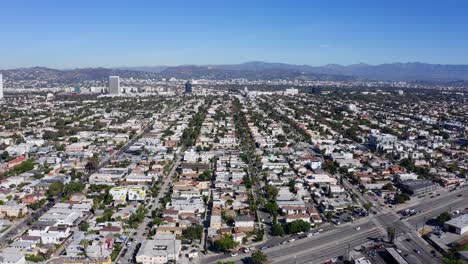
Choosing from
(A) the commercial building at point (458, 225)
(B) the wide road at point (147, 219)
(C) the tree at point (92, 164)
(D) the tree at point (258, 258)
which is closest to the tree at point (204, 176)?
(B) the wide road at point (147, 219)

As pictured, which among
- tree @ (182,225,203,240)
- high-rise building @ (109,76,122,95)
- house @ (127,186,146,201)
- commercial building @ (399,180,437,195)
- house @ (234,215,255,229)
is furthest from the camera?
high-rise building @ (109,76,122,95)

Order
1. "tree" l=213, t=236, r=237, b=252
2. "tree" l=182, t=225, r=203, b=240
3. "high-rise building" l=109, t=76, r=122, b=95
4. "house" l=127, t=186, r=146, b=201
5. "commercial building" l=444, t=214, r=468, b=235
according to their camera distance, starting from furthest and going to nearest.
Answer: "high-rise building" l=109, t=76, r=122, b=95 < "house" l=127, t=186, r=146, b=201 < "commercial building" l=444, t=214, r=468, b=235 < "tree" l=182, t=225, r=203, b=240 < "tree" l=213, t=236, r=237, b=252

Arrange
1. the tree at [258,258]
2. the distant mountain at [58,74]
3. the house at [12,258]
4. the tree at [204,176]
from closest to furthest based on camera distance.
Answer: the house at [12,258]
the tree at [258,258]
the tree at [204,176]
the distant mountain at [58,74]

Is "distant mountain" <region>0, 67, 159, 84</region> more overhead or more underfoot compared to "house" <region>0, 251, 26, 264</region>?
more overhead

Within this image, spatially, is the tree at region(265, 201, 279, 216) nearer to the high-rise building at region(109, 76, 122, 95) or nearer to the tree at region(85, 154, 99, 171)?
the tree at region(85, 154, 99, 171)

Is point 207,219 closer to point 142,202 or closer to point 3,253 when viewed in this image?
point 142,202

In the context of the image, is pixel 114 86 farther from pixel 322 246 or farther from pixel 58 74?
pixel 322 246

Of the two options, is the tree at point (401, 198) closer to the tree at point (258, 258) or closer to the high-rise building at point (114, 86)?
the tree at point (258, 258)

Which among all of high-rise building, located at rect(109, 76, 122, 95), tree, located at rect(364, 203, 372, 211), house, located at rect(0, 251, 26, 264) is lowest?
house, located at rect(0, 251, 26, 264)

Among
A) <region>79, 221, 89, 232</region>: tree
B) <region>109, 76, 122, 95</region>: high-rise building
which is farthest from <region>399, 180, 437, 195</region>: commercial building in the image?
<region>109, 76, 122, 95</region>: high-rise building
